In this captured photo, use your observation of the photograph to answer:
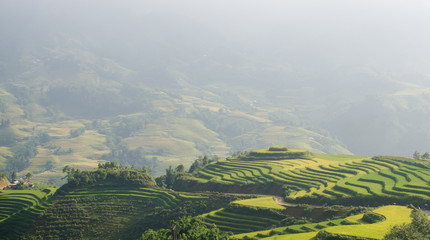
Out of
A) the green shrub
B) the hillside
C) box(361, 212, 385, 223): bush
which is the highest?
the hillside

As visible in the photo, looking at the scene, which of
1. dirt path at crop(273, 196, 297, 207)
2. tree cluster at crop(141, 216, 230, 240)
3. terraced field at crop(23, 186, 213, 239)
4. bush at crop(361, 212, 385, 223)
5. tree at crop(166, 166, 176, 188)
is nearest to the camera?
tree cluster at crop(141, 216, 230, 240)

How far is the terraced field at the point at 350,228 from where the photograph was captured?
4606 cm

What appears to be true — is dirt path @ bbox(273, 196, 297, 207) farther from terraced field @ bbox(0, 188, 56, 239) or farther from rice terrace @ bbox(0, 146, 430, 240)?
terraced field @ bbox(0, 188, 56, 239)

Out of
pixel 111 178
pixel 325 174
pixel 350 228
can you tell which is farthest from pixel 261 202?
pixel 111 178

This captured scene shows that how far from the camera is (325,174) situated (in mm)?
81625

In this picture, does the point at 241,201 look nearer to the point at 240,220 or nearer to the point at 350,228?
the point at 240,220

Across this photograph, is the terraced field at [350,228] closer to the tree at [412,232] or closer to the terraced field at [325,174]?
the tree at [412,232]

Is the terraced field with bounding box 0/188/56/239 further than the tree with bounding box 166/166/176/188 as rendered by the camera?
No

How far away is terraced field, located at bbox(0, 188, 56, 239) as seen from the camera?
75812 mm

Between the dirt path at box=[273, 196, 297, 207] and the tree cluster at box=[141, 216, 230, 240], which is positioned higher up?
the dirt path at box=[273, 196, 297, 207]

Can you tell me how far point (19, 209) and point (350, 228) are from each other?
199 ft

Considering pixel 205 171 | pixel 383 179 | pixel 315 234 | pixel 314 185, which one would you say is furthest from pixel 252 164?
pixel 315 234

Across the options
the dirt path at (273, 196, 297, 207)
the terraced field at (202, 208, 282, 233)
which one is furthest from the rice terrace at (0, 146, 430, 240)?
the terraced field at (202, 208, 282, 233)

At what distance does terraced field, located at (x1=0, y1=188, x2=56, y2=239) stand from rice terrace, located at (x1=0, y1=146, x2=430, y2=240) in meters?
0.17
